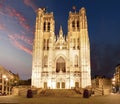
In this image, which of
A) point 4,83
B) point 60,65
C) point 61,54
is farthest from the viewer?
point 4,83

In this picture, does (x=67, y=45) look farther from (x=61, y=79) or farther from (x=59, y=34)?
(x=61, y=79)

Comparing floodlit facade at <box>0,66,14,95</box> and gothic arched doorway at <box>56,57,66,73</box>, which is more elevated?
gothic arched doorway at <box>56,57,66,73</box>

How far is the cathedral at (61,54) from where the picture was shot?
52.9 m

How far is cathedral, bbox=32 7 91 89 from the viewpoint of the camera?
174 ft

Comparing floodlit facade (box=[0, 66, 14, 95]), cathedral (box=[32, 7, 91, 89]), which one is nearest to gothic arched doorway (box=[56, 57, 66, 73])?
cathedral (box=[32, 7, 91, 89])

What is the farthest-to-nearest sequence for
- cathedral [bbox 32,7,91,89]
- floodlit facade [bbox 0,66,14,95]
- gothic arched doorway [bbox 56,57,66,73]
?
floodlit facade [bbox 0,66,14,95] < gothic arched doorway [bbox 56,57,66,73] < cathedral [bbox 32,7,91,89]

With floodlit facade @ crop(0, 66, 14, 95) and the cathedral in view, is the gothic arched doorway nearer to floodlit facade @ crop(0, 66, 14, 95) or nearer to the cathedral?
the cathedral

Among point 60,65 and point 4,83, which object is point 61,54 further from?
point 4,83

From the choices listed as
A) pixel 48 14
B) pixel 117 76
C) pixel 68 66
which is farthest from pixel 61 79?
pixel 117 76

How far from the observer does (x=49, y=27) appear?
59.1 metres

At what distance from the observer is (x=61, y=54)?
55750 millimetres

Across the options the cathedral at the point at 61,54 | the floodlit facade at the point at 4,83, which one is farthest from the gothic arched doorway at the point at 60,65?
the floodlit facade at the point at 4,83

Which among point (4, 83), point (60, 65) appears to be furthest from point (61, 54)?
point (4, 83)

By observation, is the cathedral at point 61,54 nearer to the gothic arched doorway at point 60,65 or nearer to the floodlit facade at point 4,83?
the gothic arched doorway at point 60,65
